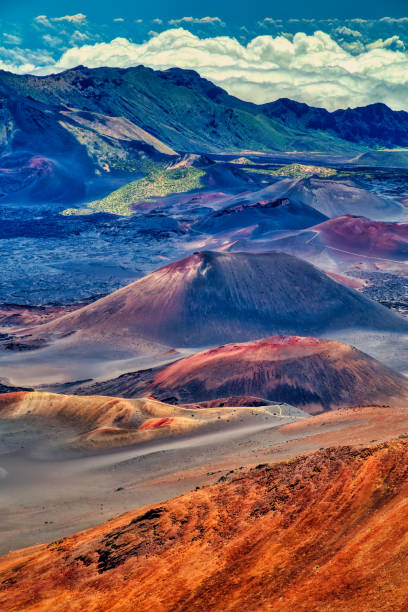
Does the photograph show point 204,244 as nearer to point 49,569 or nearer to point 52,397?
point 52,397

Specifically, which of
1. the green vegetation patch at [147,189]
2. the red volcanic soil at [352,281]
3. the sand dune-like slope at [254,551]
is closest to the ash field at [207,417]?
the sand dune-like slope at [254,551]

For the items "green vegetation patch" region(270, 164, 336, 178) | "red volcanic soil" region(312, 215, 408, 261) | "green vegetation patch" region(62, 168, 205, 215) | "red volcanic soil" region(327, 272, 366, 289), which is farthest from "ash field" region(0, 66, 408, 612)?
"green vegetation patch" region(270, 164, 336, 178)

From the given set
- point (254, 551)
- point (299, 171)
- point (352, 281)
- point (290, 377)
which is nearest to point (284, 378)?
point (290, 377)

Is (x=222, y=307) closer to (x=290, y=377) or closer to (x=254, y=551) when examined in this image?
(x=290, y=377)

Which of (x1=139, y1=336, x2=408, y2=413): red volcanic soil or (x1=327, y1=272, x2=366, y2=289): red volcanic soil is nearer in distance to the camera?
(x1=139, y1=336, x2=408, y2=413): red volcanic soil

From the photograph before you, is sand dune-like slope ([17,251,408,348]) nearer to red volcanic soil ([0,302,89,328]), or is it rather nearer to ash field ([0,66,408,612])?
ash field ([0,66,408,612])

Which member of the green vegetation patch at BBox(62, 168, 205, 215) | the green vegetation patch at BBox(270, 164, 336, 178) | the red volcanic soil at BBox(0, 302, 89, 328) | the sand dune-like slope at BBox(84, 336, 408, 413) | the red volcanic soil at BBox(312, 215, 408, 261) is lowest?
the sand dune-like slope at BBox(84, 336, 408, 413)
